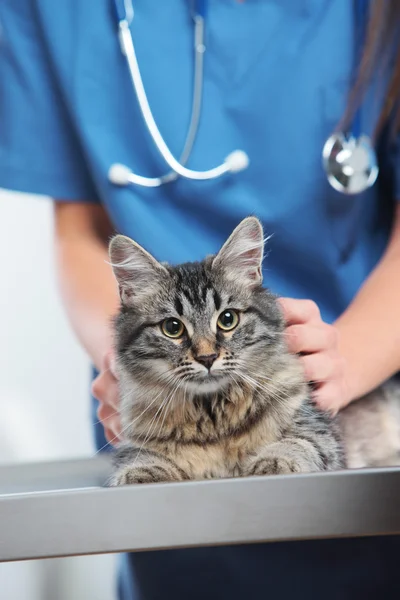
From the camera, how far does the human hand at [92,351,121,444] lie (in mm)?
801

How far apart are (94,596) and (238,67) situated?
1.11 meters

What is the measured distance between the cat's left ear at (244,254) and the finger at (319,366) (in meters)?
0.09

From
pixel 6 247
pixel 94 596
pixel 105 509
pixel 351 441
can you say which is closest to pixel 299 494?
pixel 105 509

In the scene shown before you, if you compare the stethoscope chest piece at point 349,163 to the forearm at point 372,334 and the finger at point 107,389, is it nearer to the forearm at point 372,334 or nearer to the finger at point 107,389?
the forearm at point 372,334

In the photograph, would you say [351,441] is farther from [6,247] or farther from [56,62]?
[6,247]

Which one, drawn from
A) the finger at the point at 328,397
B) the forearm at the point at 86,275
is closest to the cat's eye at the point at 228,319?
the finger at the point at 328,397

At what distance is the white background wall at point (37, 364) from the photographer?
62.8 inches

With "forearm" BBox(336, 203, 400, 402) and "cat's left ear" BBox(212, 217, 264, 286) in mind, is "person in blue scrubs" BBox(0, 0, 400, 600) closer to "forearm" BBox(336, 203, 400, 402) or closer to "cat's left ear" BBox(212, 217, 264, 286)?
"forearm" BBox(336, 203, 400, 402)

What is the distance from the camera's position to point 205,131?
1037mm

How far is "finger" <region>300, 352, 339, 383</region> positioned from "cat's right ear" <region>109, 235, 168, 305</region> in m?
0.17

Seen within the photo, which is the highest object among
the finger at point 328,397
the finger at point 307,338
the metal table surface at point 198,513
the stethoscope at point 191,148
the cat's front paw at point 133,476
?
the stethoscope at point 191,148

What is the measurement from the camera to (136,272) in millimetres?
704

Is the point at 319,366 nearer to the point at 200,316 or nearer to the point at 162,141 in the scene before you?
the point at 200,316

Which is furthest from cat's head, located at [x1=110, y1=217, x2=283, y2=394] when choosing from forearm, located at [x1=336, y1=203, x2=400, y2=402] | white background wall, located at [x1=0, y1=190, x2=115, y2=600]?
white background wall, located at [x1=0, y1=190, x2=115, y2=600]
